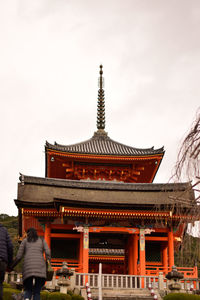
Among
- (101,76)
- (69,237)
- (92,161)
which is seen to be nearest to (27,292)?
(69,237)

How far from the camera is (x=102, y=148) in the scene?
32219 mm

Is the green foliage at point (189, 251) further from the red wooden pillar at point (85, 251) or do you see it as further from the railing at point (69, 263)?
the railing at point (69, 263)

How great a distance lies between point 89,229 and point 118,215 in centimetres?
164

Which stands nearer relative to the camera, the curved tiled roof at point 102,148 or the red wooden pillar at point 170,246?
the red wooden pillar at point 170,246

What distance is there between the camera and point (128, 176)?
29.5 metres

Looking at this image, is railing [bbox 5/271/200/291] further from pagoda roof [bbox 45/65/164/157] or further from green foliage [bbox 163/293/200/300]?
pagoda roof [bbox 45/65/164/157]

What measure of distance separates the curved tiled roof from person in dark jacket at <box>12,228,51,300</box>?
20.1 metres

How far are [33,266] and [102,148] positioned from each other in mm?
24682

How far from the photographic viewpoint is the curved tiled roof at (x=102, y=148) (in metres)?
28.8

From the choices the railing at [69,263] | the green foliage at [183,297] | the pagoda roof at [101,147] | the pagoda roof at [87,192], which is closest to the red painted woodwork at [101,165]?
the pagoda roof at [101,147]

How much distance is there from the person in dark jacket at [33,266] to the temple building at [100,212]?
1030 centimetres

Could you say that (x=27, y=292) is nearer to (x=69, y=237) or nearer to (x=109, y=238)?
(x=69, y=237)

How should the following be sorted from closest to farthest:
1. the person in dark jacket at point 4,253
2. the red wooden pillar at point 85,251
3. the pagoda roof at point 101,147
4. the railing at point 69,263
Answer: the person in dark jacket at point 4,253, the red wooden pillar at point 85,251, the railing at point 69,263, the pagoda roof at point 101,147

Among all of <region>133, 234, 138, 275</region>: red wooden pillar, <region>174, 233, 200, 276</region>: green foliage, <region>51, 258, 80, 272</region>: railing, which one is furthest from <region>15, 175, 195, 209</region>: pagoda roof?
<region>174, 233, 200, 276</region>: green foliage
